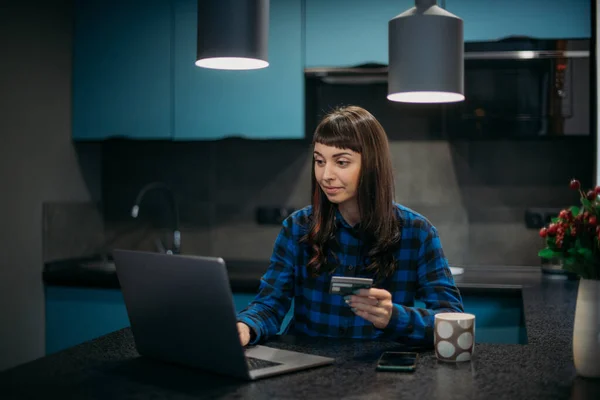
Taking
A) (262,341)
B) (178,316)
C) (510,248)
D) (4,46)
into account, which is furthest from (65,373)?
(510,248)

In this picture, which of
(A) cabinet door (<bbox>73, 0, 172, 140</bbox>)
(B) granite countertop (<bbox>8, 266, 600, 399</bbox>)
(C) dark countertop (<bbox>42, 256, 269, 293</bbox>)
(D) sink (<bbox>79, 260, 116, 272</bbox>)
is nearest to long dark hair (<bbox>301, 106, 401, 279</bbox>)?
(B) granite countertop (<bbox>8, 266, 600, 399</bbox>)

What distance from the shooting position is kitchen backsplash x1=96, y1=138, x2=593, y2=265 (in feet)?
12.1

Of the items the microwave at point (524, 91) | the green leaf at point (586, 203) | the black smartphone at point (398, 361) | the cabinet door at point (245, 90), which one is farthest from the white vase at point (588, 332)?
the cabinet door at point (245, 90)

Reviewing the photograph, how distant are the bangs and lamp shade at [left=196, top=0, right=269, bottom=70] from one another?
1.13ft

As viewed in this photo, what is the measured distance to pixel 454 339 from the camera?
1.67 meters

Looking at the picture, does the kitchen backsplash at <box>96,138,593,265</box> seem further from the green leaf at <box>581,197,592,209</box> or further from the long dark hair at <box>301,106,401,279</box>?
the green leaf at <box>581,197,592,209</box>

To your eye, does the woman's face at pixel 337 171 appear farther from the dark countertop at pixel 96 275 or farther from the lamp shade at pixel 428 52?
the dark countertop at pixel 96 275

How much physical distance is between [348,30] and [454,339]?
6.94ft

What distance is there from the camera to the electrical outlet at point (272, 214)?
3.92 metres

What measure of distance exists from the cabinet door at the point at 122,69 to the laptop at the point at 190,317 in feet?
7.09

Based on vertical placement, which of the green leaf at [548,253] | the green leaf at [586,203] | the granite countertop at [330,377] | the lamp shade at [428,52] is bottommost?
the granite countertop at [330,377]

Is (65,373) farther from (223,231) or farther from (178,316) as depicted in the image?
(223,231)

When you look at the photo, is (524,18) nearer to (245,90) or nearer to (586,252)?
(245,90)

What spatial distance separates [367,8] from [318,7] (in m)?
0.22
